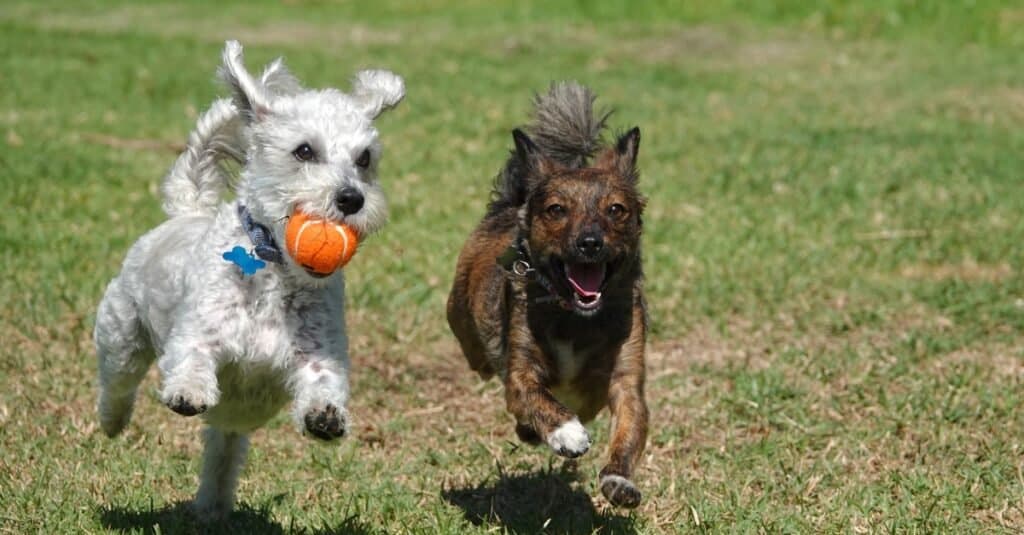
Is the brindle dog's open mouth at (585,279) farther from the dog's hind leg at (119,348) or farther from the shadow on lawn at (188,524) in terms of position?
the dog's hind leg at (119,348)

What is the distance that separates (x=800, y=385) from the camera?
7.52m

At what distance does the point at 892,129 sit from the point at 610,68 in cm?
512

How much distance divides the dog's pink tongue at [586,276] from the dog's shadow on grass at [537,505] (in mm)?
945

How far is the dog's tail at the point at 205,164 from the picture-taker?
5715 millimetres

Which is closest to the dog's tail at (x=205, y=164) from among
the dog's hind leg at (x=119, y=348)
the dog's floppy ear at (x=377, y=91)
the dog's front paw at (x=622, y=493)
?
the dog's hind leg at (x=119, y=348)

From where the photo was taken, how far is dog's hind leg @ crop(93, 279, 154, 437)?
555 centimetres

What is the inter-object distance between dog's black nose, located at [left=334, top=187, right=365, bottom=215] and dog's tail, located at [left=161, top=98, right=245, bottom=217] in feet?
3.65

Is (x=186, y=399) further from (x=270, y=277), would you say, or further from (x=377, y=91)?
(x=377, y=91)

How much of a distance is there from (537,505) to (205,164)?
2022 mm

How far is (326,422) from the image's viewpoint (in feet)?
14.8

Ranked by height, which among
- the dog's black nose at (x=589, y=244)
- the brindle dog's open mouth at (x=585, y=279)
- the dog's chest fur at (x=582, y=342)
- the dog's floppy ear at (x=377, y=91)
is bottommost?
the dog's chest fur at (x=582, y=342)

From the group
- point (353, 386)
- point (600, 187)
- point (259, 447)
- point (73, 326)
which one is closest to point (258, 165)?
point (600, 187)

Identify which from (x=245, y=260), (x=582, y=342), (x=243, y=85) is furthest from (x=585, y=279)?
(x=243, y=85)

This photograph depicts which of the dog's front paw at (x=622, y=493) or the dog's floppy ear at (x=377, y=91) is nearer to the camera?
the dog's front paw at (x=622, y=493)
